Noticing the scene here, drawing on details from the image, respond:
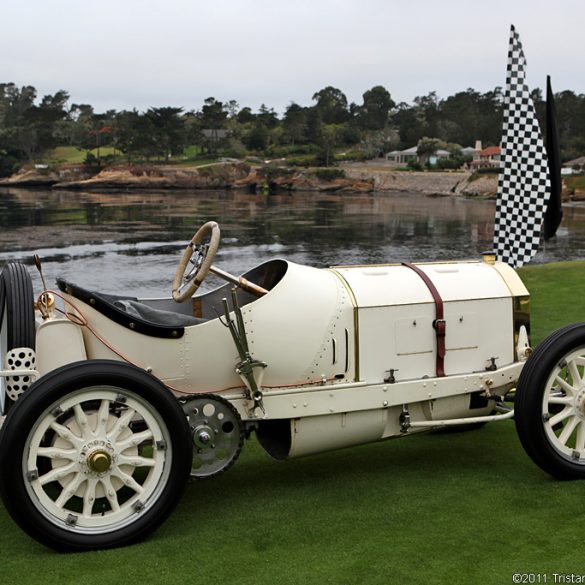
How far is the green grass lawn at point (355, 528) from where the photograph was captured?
10.4ft

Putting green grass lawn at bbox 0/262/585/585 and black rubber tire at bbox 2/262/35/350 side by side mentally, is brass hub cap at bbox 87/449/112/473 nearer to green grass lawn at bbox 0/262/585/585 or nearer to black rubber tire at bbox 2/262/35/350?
green grass lawn at bbox 0/262/585/585

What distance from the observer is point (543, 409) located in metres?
4.10

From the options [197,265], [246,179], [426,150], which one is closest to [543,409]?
[197,265]

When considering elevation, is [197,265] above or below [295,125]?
below

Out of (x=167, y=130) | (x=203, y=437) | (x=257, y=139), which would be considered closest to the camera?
(x=203, y=437)

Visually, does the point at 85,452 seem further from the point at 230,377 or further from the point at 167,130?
the point at 167,130

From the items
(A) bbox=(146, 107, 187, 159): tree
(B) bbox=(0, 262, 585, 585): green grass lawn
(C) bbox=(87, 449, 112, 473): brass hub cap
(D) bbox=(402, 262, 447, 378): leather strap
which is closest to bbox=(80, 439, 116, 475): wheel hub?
(C) bbox=(87, 449, 112, 473): brass hub cap

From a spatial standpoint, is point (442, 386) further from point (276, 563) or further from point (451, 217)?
point (451, 217)

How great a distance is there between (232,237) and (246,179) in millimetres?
60108

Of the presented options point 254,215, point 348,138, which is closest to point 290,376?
point 254,215

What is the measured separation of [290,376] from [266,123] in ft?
419

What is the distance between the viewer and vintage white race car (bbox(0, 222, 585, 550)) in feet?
11.0

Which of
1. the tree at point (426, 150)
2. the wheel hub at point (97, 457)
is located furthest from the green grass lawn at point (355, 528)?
the tree at point (426, 150)

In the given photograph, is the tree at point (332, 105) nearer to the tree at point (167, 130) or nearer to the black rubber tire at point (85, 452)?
the tree at point (167, 130)
